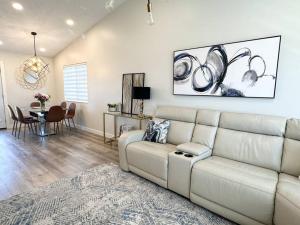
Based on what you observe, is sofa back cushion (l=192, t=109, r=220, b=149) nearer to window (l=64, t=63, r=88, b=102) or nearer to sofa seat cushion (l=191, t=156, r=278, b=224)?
sofa seat cushion (l=191, t=156, r=278, b=224)

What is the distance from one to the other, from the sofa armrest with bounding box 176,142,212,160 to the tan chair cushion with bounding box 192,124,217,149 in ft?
0.37

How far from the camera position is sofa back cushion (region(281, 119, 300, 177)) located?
201cm

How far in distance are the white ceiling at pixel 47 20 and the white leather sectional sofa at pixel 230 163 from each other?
2966 millimetres

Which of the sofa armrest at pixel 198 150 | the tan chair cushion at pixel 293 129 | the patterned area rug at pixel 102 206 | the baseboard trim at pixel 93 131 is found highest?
the tan chair cushion at pixel 293 129

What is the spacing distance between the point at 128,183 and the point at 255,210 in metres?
1.59

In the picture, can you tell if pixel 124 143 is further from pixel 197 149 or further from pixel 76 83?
pixel 76 83

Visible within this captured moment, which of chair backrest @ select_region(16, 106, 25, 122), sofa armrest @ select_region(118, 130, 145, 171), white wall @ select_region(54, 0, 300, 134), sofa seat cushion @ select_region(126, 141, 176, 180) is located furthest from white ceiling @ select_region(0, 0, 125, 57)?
sofa seat cushion @ select_region(126, 141, 176, 180)

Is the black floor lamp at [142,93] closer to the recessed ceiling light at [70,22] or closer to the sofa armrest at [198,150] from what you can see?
the sofa armrest at [198,150]

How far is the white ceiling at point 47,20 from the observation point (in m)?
3.84

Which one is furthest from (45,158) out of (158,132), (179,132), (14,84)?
(14,84)

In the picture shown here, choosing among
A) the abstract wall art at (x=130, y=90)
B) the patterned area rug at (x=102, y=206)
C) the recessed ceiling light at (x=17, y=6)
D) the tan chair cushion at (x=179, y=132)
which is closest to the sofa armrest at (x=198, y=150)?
the tan chair cushion at (x=179, y=132)

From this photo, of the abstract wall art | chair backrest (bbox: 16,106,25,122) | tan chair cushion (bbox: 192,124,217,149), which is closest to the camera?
tan chair cushion (bbox: 192,124,217,149)

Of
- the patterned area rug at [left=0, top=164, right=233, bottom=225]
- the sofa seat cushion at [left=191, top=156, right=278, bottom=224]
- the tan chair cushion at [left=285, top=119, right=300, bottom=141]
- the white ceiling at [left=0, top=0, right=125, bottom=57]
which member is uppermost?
the white ceiling at [left=0, top=0, right=125, bottom=57]

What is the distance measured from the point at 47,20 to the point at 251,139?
187 inches
